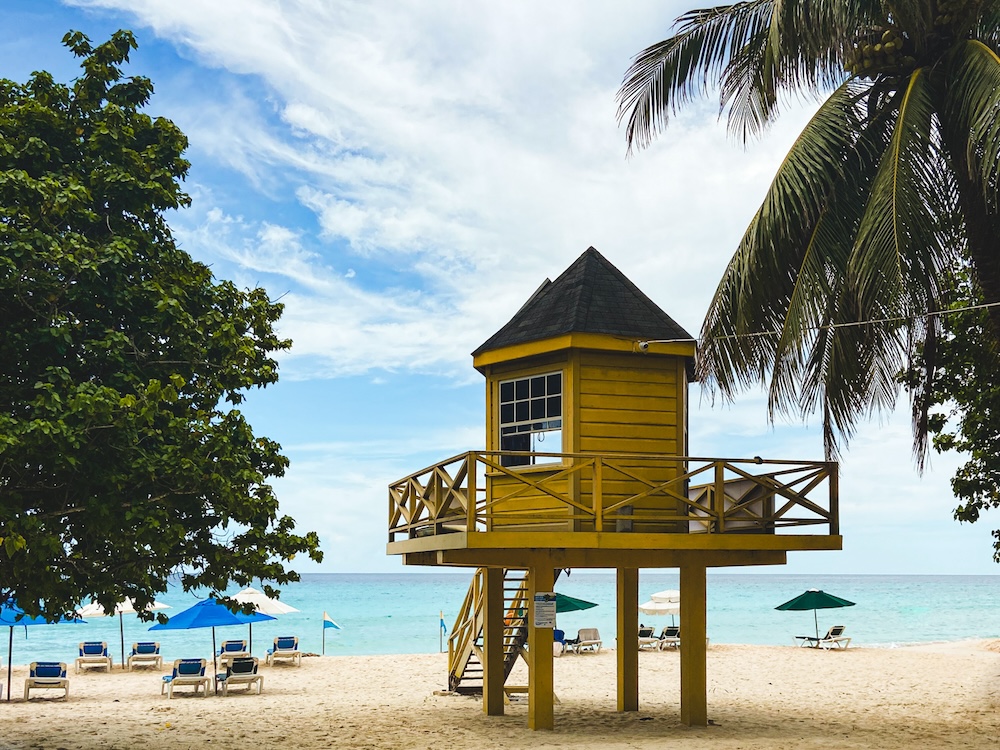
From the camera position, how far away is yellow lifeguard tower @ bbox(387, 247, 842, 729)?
15.0 meters

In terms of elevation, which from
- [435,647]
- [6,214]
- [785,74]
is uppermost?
[785,74]

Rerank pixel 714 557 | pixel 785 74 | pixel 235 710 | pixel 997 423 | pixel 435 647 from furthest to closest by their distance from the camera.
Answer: pixel 435 647 → pixel 235 710 → pixel 997 423 → pixel 714 557 → pixel 785 74

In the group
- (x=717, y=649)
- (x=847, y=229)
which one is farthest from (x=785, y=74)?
(x=717, y=649)

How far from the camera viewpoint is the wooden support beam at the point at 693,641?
1616 cm

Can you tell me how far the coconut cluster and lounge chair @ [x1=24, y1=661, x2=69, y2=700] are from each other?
18.5m

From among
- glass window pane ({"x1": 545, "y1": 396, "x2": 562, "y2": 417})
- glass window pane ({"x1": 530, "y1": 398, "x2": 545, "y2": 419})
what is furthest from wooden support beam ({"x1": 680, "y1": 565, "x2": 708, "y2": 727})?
glass window pane ({"x1": 530, "y1": 398, "x2": 545, "y2": 419})

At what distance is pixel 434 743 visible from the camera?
1527cm

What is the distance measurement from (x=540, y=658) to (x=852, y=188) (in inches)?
310

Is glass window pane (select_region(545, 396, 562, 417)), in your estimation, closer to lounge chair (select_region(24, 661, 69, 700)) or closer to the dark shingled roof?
the dark shingled roof

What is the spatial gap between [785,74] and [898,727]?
10072 millimetres

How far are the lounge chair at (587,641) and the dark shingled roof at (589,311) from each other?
58.9 feet

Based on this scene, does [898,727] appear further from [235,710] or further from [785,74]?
[235,710]

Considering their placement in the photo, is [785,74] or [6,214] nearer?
[6,214]

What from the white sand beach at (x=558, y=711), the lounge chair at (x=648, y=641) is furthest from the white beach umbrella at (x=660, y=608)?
the white sand beach at (x=558, y=711)
